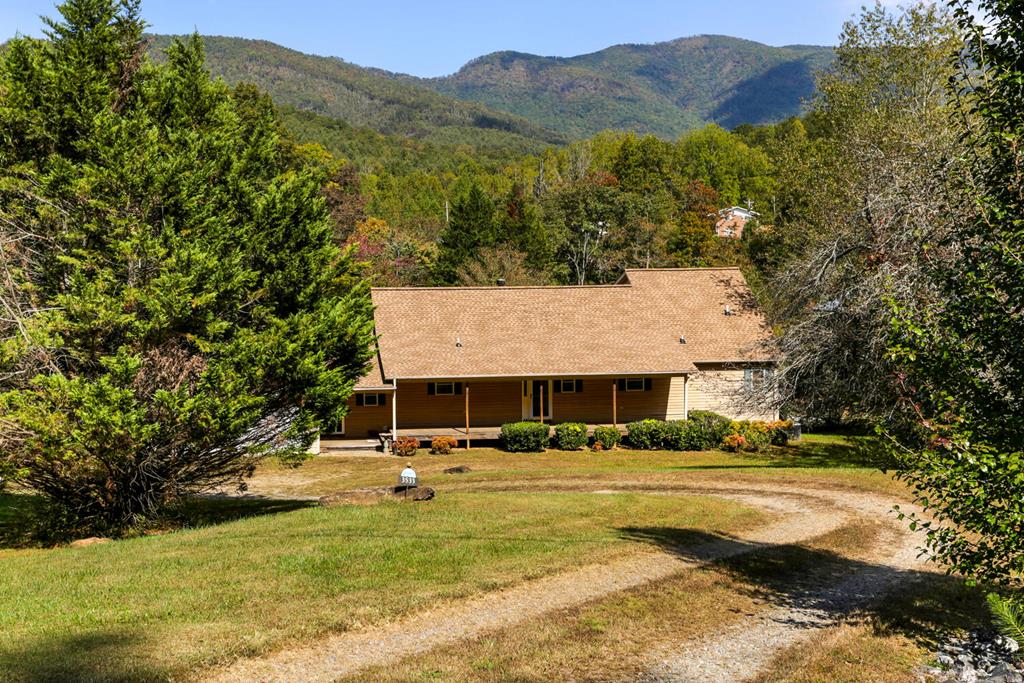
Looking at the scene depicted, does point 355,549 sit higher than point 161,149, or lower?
lower

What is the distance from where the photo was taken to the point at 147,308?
18234 millimetres

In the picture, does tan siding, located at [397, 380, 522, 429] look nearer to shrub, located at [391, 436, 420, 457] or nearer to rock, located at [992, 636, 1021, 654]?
shrub, located at [391, 436, 420, 457]

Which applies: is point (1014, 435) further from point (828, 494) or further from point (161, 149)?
point (161, 149)

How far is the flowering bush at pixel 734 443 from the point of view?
36.4 meters

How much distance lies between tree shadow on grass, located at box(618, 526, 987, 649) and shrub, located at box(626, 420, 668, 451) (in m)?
19.4

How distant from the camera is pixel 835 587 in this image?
45.6ft

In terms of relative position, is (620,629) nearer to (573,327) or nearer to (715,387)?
(573,327)

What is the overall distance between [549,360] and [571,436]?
369cm

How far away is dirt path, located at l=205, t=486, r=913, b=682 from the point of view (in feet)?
31.7

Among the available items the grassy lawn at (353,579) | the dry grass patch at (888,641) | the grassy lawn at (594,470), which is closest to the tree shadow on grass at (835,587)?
the dry grass patch at (888,641)

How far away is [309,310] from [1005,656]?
17.2 m

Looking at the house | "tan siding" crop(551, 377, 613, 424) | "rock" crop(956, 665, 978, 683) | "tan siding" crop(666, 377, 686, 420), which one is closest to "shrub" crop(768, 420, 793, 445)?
the house

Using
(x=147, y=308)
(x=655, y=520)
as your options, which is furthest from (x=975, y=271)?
(x=147, y=308)

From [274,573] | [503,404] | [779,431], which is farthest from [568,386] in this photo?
[274,573]
